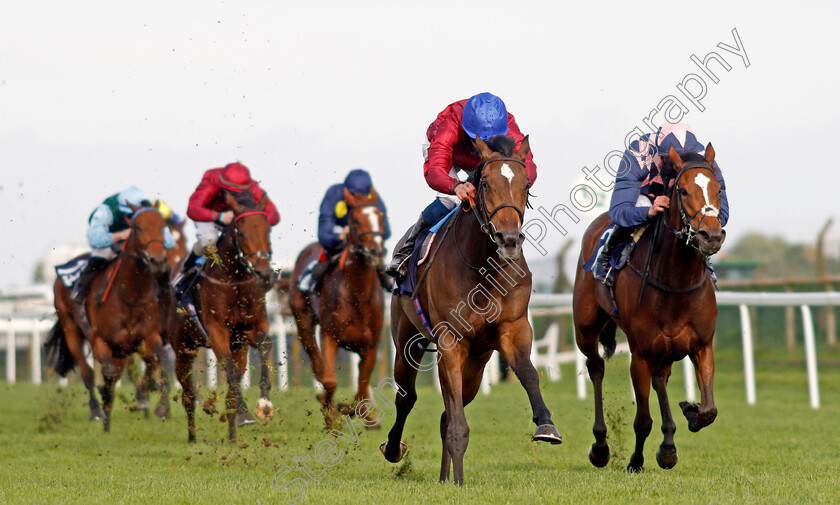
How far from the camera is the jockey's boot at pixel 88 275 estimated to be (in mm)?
10273

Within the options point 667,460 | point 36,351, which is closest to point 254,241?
point 667,460

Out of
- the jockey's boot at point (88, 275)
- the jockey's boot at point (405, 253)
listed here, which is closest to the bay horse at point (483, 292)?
the jockey's boot at point (405, 253)

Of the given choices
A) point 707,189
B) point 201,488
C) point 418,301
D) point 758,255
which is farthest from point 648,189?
point 758,255

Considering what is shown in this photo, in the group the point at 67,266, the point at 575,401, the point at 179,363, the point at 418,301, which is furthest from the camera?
the point at 575,401

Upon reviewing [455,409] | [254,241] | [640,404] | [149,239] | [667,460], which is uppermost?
[149,239]

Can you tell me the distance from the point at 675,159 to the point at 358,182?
3929mm

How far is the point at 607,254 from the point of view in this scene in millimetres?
6633

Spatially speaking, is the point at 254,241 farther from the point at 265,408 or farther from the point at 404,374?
the point at 404,374

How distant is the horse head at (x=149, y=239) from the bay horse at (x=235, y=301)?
27.3 inches

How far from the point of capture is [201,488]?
18.1 feet

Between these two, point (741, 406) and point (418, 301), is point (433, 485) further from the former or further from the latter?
point (741, 406)

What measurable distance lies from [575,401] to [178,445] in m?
5.14

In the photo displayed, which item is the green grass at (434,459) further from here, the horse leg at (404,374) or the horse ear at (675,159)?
the horse ear at (675,159)

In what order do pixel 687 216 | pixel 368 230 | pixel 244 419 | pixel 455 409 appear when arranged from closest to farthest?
pixel 455 409 → pixel 687 216 → pixel 368 230 → pixel 244 419
